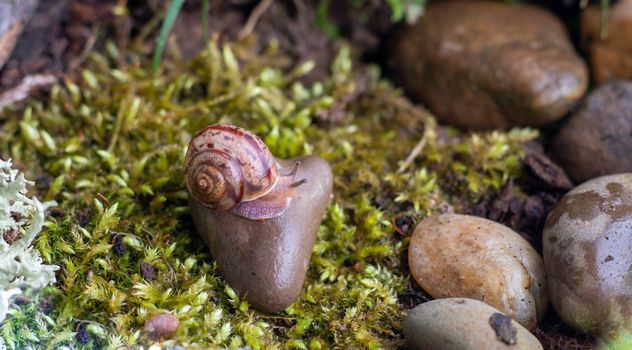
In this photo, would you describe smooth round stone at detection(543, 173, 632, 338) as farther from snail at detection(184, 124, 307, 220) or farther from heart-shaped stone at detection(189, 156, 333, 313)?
snail at detection(184, 124, 307, 220)

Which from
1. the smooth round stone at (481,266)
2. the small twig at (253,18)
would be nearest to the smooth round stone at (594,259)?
the smooth round stone at (481,266)

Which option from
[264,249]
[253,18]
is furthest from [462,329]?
[253,18]

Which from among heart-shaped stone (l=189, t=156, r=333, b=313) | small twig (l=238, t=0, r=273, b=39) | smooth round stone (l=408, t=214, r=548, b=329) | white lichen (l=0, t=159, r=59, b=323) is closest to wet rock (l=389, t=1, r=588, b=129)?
small twig (l=238, t=0, r=273, b=39)

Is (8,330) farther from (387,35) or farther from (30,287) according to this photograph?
(387,35)

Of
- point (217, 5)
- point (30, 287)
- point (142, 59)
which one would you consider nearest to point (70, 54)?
point (142, 59)

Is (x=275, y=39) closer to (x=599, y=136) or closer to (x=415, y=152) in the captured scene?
(x=415, y=152)

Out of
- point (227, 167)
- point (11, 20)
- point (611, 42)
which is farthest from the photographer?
point (611, 42)

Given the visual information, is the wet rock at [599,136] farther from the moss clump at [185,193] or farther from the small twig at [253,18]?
the small twig at [253,18]
